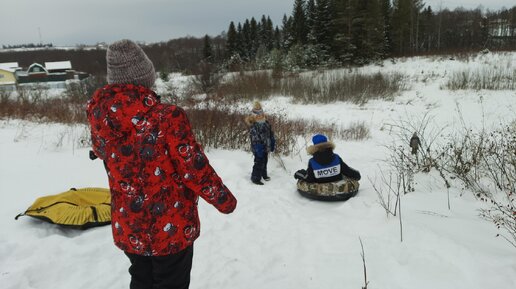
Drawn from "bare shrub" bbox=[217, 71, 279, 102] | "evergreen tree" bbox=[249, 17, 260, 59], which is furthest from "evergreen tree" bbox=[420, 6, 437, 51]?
"bare shrub" bbox=[217, 71, 279, 102]

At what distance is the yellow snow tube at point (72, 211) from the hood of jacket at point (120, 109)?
2.36m

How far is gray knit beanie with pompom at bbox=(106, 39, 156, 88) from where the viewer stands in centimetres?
152

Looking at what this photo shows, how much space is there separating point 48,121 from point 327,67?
2138cm

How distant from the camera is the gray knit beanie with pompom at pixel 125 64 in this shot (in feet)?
5.00

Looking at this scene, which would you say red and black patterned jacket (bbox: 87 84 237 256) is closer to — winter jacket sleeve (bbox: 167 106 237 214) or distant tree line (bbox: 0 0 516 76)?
winter jacket sleeve (bbox: 167 106 237 214)

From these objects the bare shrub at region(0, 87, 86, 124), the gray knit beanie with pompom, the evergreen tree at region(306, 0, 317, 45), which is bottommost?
the bare shrub at region(0, 87, 86, 124)

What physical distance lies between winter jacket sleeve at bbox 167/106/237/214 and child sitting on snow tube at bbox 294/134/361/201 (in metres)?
2.92

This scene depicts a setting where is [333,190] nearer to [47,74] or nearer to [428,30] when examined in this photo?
[428,30]

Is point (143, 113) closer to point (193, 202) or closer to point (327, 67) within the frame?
point (193, 202)

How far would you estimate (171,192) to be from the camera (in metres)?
1.62

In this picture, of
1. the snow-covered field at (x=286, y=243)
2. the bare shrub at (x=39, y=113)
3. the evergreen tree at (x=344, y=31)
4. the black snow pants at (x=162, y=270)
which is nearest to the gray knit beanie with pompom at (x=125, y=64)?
the black snow pants at (x=162, y=270)

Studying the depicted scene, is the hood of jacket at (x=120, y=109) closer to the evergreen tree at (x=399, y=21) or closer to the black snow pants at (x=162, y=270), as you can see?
the black snow pants at (x=162, y=270)

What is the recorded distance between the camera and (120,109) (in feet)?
4.75

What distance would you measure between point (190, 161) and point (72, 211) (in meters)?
2.63
